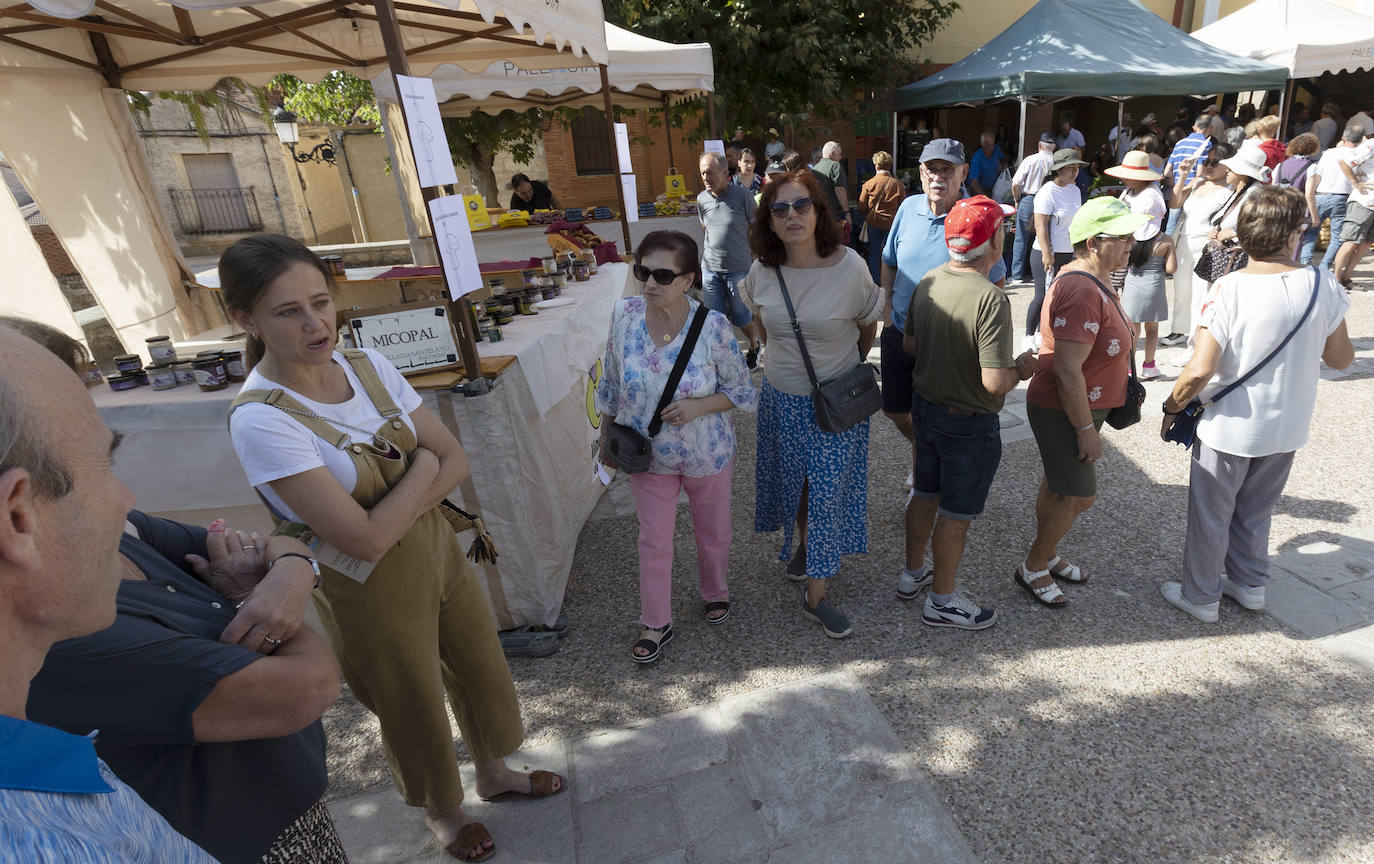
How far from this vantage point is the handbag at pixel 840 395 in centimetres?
283

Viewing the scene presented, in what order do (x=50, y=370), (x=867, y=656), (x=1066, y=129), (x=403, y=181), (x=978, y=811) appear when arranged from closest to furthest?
(x=50, y=370) < (x=978, y=811) < (x=867, y=656) < (x=403, y=181) < (x=1066, y=129)

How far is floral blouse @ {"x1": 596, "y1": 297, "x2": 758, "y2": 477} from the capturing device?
272cm

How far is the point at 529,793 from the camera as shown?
2.43m

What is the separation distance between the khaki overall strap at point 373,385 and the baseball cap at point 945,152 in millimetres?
3190

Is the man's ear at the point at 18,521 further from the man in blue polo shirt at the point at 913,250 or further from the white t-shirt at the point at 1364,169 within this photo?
the white t-shirt at the point at 1364,169

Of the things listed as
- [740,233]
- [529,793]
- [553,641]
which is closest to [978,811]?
[529,793]

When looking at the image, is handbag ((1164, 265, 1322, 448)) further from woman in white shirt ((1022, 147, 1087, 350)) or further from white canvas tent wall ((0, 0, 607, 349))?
woman in white shirt ((1022, 147, 1087, 350))

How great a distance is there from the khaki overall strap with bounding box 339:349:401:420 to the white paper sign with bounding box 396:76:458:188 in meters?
0.92

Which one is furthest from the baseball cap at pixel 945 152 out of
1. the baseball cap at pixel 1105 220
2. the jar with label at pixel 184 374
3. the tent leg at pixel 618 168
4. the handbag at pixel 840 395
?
the jar with label at pixel 184 374

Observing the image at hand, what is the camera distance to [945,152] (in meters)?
3.87

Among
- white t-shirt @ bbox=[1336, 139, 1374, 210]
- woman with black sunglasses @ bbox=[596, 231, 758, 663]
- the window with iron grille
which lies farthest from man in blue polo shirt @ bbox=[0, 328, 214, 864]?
the window with iron grille

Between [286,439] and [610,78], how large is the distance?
638 cm

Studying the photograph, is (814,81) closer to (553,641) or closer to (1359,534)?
(1359,534)

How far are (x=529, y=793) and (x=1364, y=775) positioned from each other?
9.00 ft
